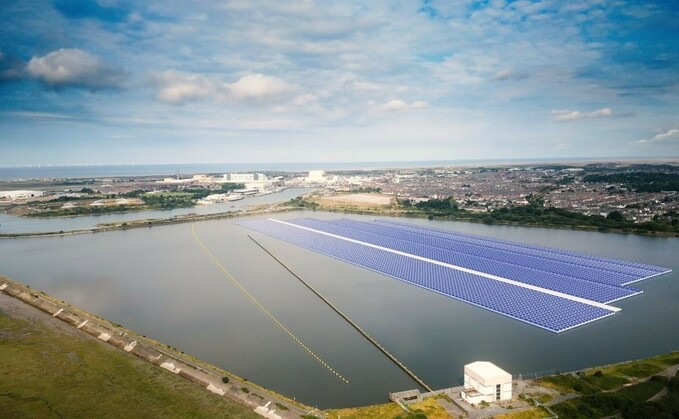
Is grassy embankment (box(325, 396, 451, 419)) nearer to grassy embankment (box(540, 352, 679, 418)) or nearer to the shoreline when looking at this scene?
grassy embankment (box(540, 352, 679, 418))

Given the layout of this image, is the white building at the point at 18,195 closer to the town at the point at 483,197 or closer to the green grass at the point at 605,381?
the town at the point at 483,197

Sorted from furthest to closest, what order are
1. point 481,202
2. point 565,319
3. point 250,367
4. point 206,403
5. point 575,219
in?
point 481,202 → point 575,219 → point 565,319 → point 250,367 → point 206,403

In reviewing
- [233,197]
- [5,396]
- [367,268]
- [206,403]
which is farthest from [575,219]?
[233,197]

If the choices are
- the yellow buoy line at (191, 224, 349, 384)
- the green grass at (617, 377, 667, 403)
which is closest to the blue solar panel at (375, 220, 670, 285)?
the green grass at (617, 377, 667, 403)

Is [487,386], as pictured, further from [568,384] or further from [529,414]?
[568,384]

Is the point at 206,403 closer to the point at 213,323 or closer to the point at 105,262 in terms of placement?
the point at 213,323
